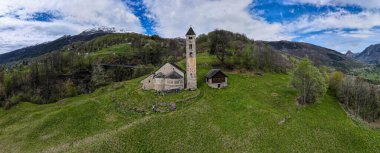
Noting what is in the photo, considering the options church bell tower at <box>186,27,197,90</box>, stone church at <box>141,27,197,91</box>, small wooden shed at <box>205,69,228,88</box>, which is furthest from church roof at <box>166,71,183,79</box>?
small wooden shed at <box>205,69,228,88</box>

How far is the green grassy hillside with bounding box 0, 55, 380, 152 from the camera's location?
111ft

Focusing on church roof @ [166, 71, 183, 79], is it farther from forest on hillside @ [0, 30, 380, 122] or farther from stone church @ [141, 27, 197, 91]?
forest on hillside @ [0, 30, 380, 122]

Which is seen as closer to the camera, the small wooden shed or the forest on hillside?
the forest on hillside

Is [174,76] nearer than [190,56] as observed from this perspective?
No

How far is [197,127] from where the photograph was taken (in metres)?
38.3

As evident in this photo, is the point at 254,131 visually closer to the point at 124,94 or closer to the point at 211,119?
the point at 211,119

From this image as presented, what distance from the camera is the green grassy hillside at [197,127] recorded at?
3397cm

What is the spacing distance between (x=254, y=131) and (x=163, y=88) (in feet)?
83.4

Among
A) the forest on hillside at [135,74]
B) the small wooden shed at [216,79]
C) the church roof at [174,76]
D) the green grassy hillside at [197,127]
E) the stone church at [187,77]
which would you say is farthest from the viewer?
the small wooden shed at [216,79]

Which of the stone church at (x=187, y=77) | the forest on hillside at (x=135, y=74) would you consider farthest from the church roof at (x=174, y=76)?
the forest on hillside at (x=135, y=74)

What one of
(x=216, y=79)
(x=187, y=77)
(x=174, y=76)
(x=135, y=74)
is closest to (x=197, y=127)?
(x=187, y=77)

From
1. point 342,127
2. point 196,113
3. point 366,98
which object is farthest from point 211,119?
point 366,98

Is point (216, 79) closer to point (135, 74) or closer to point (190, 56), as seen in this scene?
point (190, 56)

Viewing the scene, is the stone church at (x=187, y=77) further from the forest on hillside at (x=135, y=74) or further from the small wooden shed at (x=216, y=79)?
the forest on hillside at (x=135, y=74)
